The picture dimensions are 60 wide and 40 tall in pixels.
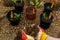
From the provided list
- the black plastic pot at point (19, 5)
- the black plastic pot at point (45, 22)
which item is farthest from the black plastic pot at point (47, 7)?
the black plastic pot at point (19, 5)

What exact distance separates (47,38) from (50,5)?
60 centimetres

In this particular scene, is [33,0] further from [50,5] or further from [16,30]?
[16,30]

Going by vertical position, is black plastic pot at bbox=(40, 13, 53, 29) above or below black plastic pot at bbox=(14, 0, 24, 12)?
below

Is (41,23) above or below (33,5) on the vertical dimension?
below

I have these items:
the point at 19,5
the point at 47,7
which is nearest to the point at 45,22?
the point at 47,7

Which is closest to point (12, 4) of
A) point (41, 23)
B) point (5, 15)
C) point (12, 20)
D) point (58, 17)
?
point (5, 15)

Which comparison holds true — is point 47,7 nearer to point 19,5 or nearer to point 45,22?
point 45,22

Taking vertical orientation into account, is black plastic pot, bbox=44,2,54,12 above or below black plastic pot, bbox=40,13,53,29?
above

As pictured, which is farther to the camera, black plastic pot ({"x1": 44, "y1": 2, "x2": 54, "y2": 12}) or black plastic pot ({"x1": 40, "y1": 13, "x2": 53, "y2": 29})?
black plastic pot ({"x1": 44, "y1": 2, "x2": 54, "y2": 12})

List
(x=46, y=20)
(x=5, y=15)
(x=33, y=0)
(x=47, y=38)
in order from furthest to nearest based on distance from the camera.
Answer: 1. (x=33, y=0)
2. (x=5, y=15)
3. (x=46, y=20)
4. (x=47, y=38)

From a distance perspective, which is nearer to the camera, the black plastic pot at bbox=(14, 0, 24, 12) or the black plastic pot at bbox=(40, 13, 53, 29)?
the black plastic pot at bbox=(40, 13, 53, 29)

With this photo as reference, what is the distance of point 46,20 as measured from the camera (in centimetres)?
192

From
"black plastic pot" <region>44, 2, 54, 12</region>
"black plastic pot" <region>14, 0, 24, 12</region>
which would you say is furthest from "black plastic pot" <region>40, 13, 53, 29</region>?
"black plastic pot" <region>14, 0, 24, 12</region>

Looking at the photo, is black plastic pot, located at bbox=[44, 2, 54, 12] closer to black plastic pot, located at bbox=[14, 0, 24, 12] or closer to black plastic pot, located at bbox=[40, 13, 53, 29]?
black plastic pot, located at bbox=[40, 13, 53, 29]
